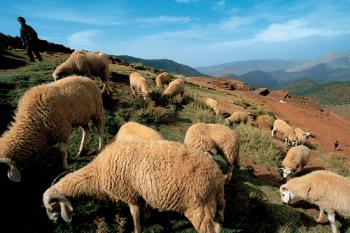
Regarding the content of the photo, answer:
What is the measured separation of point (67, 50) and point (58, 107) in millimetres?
19744

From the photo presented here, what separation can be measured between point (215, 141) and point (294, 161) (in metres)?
4.44

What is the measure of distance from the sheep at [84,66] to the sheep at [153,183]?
663cm

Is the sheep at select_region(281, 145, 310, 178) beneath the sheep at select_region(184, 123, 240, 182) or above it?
beneath

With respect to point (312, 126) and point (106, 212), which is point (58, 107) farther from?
point (312, 126)

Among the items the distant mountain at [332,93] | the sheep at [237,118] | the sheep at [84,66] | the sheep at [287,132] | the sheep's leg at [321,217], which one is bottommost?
the distant mountain at [332,93]

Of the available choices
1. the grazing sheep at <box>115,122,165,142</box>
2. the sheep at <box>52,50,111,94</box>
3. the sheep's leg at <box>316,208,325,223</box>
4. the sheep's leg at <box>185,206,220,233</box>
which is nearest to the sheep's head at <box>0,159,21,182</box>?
the grazing sheep at <box>115,122,165,142</box>

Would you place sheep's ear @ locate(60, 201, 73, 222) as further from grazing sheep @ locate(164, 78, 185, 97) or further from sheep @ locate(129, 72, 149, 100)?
grazing sheep @ locate(164, 78, 185, 97)

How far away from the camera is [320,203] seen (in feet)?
25.6

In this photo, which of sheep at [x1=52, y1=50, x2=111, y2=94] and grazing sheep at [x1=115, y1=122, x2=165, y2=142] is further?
sheep at [x1=52, y1=50, x2=111, y2=94]

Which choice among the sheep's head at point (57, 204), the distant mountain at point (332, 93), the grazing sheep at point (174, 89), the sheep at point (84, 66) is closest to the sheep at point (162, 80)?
the grazing sheep at point (174, 89)

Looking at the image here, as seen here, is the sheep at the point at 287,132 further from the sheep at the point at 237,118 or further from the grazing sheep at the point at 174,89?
the grazing sheep at the point at 174,89

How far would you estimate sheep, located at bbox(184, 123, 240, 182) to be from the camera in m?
8.36

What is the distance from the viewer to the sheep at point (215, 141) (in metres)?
8.36

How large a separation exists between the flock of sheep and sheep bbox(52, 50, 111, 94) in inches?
147
